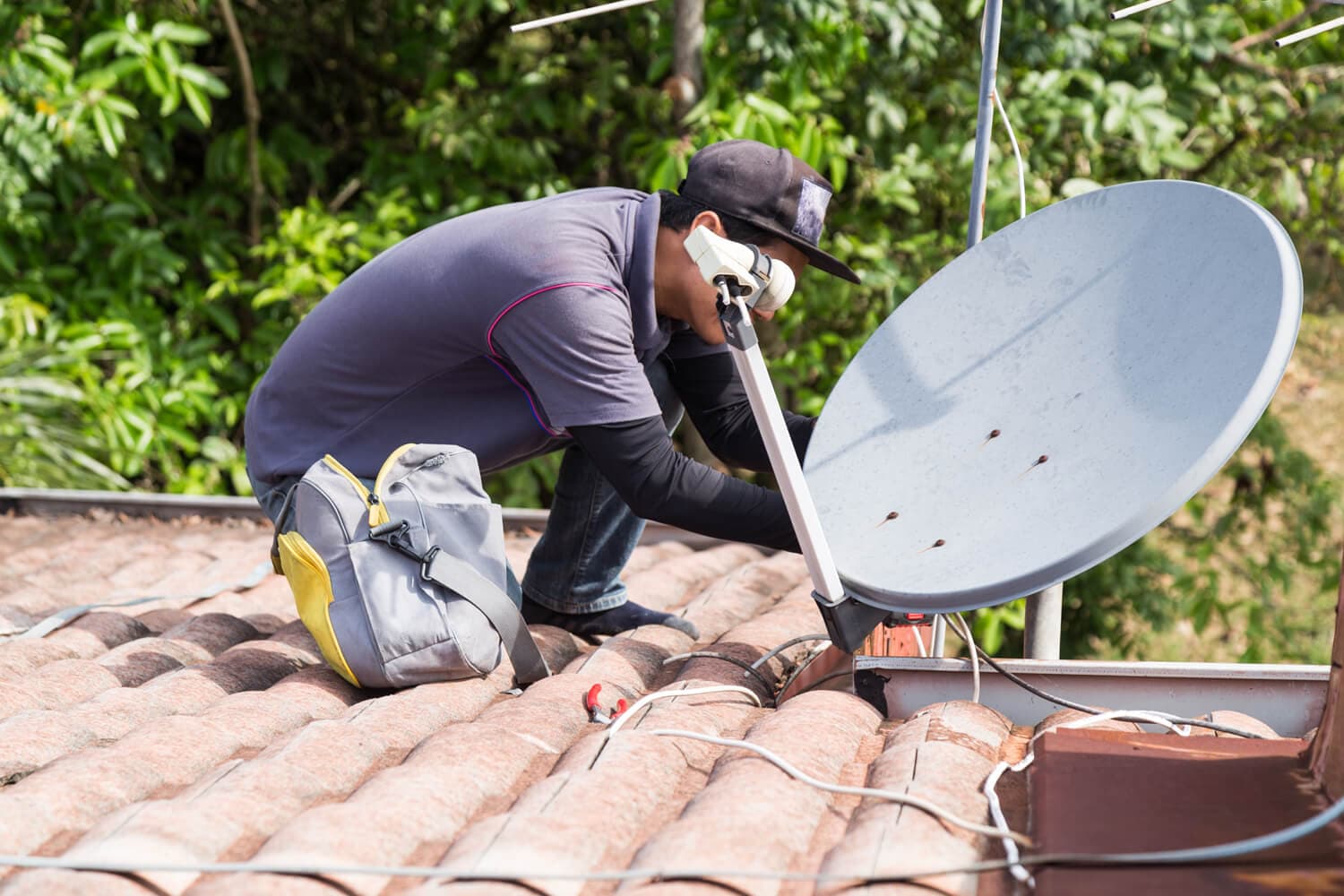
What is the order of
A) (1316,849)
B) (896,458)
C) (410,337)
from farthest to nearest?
(410,337) < (896,458) < (1316,849)

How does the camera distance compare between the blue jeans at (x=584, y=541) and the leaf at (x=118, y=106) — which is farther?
the leaf at (x=118, y=106)

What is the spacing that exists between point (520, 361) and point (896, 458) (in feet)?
2.03

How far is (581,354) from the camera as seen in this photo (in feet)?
7.06

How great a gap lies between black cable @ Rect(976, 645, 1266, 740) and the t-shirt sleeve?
2.18ft

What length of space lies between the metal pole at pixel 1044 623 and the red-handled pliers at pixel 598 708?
2.63ft

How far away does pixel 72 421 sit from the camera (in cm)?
534

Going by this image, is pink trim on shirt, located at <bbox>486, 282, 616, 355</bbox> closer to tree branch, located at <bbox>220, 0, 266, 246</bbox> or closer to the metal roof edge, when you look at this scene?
the metal roof edge

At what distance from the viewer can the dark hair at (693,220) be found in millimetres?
2295

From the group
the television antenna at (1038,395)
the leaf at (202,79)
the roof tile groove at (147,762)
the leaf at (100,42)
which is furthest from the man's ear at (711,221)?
the leaf at (100,42)

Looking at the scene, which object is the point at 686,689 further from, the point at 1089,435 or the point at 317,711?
the point at 1089,435

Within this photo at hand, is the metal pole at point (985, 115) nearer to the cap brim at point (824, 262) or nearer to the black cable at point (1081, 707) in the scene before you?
the cap brim at point (824, 262)

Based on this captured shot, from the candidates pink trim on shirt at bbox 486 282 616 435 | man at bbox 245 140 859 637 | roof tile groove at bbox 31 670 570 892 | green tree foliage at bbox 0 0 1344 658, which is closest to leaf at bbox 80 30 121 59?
green tree foliage at bbox 0 0 1344 658

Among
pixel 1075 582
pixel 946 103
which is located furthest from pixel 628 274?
pixel 1075 582

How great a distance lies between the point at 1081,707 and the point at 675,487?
70cm
